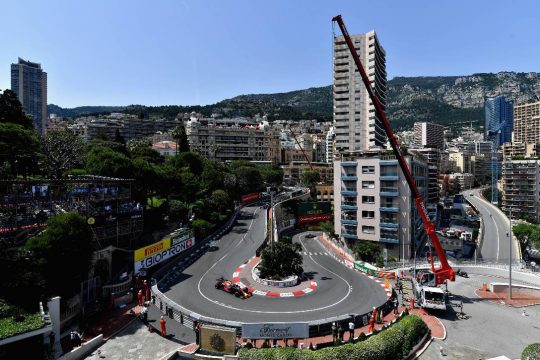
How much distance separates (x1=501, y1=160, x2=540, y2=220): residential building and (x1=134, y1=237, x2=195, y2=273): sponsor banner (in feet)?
389

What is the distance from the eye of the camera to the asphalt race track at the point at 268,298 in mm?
28844

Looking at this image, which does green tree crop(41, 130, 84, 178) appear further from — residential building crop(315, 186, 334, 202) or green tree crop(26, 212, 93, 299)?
residential building crop(315, 186, 334, 202)

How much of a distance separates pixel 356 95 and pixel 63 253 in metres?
112

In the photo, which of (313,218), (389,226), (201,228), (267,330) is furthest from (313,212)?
(267,330)

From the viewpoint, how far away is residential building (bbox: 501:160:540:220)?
380ft

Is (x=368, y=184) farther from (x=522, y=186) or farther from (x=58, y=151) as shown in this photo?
(x=522, y=186)

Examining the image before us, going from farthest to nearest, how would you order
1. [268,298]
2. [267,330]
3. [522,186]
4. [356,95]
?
[356,95], [522,186], [268,298], [267,330]

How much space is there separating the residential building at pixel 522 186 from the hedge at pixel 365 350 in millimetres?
116948

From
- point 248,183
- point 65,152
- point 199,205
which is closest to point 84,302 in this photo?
point 199,205

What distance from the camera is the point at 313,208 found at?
80.1m

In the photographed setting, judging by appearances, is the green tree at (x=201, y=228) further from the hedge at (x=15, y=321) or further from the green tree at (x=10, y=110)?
the green tree at (x=10, y=110)

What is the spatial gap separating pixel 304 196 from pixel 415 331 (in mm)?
67922

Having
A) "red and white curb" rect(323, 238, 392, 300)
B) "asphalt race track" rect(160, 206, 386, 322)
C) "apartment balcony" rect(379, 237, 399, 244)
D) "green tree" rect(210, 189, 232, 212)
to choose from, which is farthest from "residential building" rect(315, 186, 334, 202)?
"asphalt race track" rect(160, 206, 386, 322)

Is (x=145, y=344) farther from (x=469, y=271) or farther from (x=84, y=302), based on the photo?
(x=469, y=271)
